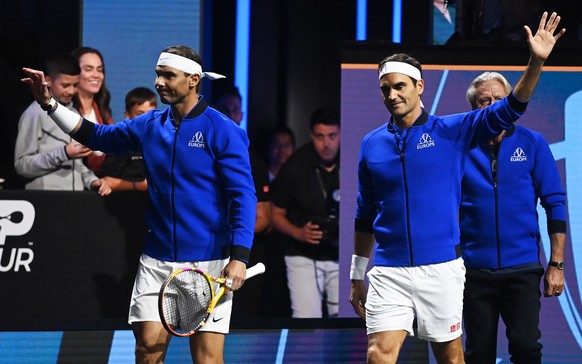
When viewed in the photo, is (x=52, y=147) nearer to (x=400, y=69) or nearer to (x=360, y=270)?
(x=360, y=270)

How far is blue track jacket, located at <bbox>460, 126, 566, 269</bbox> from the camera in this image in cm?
582

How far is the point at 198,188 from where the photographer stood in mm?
5297

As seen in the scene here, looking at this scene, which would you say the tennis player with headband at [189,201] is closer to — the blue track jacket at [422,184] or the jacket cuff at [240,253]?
the jacket cuff at [240,253]

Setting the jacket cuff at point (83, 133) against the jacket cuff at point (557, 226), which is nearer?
the jacket cuff at point (83, 133)

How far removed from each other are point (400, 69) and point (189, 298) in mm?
1460

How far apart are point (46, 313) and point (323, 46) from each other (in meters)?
5.09

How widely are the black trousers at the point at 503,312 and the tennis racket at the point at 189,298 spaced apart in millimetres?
1348

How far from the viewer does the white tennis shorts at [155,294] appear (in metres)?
5.23

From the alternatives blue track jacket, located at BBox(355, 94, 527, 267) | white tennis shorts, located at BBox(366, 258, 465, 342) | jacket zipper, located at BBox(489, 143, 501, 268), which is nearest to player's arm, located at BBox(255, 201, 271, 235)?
jacket zipper, located at BBox(489, 143, 501, 268)

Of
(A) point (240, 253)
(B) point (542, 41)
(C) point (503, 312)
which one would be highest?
(B) point (542, 41)

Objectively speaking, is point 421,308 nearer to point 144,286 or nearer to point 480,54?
point 144,286

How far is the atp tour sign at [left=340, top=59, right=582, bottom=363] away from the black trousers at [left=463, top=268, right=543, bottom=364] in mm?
760

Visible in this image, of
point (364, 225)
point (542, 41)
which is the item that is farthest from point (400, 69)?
point (364, 225)

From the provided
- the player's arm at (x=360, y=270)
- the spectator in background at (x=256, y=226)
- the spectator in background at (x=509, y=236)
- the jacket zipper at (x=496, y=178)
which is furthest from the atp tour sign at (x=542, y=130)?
the player's arm at (x=360, y=270)
